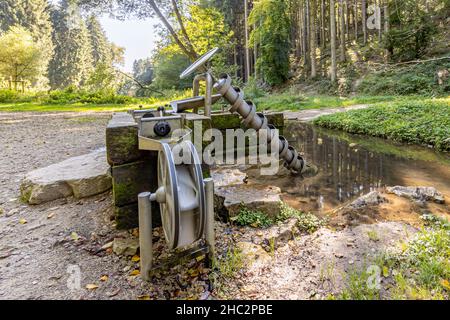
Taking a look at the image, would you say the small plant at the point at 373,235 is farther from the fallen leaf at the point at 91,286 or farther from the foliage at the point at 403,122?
the foliage at the point at 403,122

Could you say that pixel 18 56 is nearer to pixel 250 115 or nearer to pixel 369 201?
pixel 250 115

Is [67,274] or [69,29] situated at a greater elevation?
[69,29]

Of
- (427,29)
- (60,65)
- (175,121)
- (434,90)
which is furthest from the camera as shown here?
(60,65)

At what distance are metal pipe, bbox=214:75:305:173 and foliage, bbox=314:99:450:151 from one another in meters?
3.44

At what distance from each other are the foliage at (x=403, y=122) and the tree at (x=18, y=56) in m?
24.8

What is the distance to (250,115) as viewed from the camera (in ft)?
13.0

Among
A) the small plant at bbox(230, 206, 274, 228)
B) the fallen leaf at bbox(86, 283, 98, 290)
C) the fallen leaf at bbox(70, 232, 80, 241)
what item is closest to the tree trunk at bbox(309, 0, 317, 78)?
the small plant at bbox(230, 206, 274, 228)

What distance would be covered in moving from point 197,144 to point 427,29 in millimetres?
15511

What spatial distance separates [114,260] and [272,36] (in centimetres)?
1964

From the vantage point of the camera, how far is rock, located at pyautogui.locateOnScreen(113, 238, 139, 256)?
6.70ft

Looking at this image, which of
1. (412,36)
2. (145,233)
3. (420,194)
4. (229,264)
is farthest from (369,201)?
(412,36)
